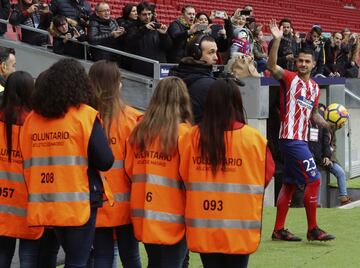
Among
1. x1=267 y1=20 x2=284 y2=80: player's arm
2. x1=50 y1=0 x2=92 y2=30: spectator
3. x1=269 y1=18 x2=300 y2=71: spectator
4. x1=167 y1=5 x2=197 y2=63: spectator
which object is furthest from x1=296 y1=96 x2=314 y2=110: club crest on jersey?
x1=269 y1=18 x2=300 y2=71: spectator

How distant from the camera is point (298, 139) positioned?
8289 mm

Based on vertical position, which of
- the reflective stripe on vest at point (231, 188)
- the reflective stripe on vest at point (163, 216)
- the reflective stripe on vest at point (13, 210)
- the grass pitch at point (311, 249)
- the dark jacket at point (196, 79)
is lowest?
the grass pitch at point (311, 249)

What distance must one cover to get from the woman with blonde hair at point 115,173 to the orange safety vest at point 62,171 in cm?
44

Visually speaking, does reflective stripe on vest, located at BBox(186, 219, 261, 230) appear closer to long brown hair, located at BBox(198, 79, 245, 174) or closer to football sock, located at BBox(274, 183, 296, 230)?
long brown hair, located at BBox(198, 79, 245, 174)

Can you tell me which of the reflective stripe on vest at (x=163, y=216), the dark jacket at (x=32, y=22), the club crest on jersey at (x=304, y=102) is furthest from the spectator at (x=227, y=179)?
the dark jacket at (x=32, y=22)

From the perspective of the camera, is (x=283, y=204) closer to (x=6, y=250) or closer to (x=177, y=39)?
(x=6, y=250)

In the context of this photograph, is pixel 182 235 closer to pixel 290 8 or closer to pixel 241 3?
pixel 241 3

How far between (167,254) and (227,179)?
0.68m

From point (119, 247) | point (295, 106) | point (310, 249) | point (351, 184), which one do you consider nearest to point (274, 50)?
point (295, 106)

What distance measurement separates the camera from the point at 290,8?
30656 millimetres

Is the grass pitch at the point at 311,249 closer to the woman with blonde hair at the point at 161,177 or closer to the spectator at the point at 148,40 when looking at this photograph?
the woman with blonde hair at the point at 161,177

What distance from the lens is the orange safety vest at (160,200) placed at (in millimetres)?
5480

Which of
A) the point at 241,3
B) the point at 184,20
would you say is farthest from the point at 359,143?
the point at 241,3

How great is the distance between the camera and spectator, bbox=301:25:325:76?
17312 mm
